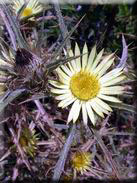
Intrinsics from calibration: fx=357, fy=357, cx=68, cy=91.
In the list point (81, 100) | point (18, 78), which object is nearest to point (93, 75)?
point (81, 100)

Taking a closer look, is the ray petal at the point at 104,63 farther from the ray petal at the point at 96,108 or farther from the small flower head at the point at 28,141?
the small flower head at the point at 28,141

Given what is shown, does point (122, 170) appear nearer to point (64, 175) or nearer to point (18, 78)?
point (64, 175)

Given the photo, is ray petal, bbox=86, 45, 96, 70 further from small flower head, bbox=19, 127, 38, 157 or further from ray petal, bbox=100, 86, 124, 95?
small flower head, bbox=19, 127, 38, 157

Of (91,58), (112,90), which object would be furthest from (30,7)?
(112,90)

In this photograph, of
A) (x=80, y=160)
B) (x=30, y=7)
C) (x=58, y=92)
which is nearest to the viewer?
(x=58, y=92)

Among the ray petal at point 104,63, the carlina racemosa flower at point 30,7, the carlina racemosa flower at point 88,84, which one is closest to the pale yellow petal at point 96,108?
the carlina racemosa flower at point 88,84

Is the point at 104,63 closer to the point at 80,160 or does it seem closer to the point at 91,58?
the point at 91,58
